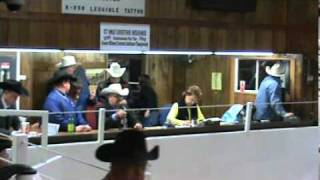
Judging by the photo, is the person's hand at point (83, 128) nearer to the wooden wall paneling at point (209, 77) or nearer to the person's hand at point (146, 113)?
the person's hand at point (146, 113)

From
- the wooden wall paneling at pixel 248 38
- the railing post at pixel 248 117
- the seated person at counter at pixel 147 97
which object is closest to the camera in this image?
the seated person at counter at pixel 147 97

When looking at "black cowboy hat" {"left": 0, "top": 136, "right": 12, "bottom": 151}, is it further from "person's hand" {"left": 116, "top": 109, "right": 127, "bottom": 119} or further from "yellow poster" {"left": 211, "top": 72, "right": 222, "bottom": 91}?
"yellow poster" {"left": 211, "top": 72, "right": 222, "bottom": 91}

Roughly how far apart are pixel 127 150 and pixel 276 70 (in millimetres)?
5639

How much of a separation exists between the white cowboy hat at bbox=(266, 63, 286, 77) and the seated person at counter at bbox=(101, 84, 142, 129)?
83.9 inches

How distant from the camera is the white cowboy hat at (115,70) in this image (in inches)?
276

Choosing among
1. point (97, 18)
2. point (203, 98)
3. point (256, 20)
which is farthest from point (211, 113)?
point (97, 18)

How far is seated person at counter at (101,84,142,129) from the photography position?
644cm

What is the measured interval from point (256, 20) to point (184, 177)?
7.65 feet

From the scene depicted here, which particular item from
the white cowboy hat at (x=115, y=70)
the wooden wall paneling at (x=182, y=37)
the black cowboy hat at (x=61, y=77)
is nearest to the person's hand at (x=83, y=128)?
the black cowboy hat at (x=61, y=77)

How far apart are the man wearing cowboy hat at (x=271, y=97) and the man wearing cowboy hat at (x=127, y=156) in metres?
5.06

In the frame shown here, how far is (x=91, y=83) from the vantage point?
688 cm

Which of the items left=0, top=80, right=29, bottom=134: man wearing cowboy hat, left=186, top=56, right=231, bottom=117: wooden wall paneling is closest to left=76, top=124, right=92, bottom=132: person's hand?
left=0, top=80, right=29, bottom=134: man wearing cowboy hat

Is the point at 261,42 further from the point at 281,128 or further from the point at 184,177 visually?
the point at 184,177

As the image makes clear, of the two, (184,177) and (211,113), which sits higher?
(211,113)
